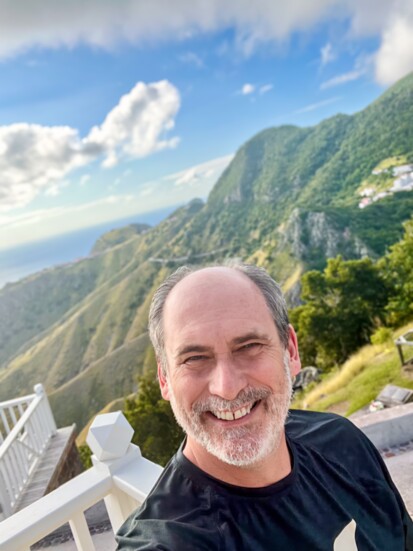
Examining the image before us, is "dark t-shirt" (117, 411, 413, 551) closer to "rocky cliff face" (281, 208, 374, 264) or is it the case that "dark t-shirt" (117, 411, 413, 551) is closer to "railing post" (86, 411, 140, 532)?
"railing post" (86, 411, 140, 532)

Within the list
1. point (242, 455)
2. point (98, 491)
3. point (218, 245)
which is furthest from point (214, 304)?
point (218, 245)

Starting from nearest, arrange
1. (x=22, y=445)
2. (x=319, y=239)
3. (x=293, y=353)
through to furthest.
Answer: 1. (x=293, y=353)
2. (x=22, y=445)
3. (x=319, y=239)

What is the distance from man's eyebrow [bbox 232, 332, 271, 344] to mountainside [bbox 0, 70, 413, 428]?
45.8 m

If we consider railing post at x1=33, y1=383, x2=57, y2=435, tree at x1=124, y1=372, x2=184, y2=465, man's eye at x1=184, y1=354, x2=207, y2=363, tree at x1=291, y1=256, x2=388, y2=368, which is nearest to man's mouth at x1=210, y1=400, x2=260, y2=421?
man's eye at x1=184, y1=354, x2=207, y2=363

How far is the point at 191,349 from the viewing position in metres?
1.07

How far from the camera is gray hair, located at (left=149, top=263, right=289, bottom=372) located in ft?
3.91

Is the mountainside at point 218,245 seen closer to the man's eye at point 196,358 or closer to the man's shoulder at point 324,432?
the man's shoulder at point 324,432

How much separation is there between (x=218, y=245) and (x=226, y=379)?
82.8 m

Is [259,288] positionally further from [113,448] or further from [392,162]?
[392,162]

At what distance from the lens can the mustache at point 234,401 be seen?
3.40 ft

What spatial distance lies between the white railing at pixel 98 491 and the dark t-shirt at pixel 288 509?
32 cm

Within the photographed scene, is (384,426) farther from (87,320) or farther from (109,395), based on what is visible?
(87,320)

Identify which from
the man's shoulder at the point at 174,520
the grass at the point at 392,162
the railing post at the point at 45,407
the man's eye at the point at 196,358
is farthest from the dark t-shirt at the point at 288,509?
the grass at the point at 392,162

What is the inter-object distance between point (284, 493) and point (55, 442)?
467 centimetres
